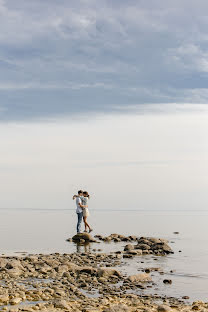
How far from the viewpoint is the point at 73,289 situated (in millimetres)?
12141

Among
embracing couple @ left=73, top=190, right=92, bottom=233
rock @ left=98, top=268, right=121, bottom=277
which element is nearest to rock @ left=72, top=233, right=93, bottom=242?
embracing couple @ left=73, top=190, right=92, bottom=233

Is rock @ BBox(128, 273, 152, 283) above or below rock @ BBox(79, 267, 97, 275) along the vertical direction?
below

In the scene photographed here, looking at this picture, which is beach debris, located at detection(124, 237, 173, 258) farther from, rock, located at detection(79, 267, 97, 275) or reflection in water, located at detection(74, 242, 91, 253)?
rock, located at detection(79, 267, 97, 275)

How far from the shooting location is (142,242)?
81.5 feet

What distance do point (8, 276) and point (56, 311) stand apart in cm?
476

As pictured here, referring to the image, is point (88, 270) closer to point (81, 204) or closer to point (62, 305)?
point (62, 305)

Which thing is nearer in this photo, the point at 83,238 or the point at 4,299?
the point at 4,299

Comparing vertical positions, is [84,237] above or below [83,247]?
above

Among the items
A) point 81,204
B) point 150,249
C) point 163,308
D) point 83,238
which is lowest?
point 163,308

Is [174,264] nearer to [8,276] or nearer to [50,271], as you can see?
[50,271]

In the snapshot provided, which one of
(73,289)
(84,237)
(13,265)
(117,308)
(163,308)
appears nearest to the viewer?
(117,308)

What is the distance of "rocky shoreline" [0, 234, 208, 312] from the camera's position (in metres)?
10.2

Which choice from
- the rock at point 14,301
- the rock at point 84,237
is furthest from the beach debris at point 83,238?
the rock at point 14,301

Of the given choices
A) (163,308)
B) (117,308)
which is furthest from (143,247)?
(117,308)
